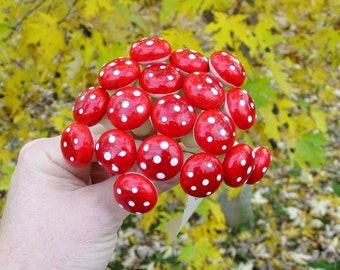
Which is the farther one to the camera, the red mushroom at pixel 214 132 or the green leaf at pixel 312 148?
the green leaf at pixel 312 148

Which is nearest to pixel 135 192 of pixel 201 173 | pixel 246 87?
pixel 201 173

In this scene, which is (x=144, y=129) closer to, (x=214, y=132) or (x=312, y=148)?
(x=214, y=132)

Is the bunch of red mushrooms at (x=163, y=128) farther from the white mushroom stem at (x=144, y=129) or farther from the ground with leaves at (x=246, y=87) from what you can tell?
the ground with leaves at (x=246, y=87)

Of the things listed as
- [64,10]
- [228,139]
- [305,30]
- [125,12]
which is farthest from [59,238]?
[305,30]

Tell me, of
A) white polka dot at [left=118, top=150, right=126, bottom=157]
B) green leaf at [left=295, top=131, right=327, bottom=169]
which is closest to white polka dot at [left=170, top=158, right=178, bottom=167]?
white polka dot at [left=118, top=150, right=126, bottom=157]

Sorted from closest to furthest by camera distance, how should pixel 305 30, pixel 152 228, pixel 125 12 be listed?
1. pixel 125 12
2. pixel 305 30
3. pixel 152 228

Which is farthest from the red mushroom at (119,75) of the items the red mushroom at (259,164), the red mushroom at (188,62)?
the red mushroom at (259,164)

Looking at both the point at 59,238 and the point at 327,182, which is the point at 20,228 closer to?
the point at 59,238
